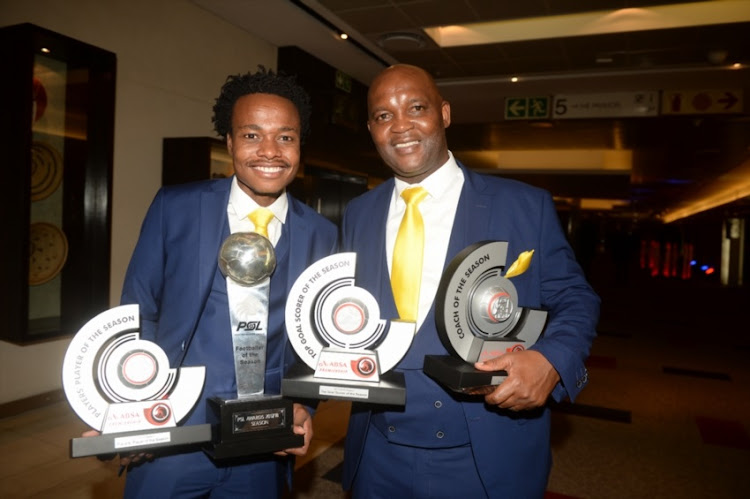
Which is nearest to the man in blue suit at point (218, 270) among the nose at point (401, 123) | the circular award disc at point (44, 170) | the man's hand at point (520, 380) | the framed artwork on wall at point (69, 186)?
the nose at point (401, 123)

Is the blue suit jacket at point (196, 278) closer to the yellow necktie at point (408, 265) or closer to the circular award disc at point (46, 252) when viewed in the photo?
the yellow necktie at point (408, 265)

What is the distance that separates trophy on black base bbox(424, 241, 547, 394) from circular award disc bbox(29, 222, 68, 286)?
3.88 metres

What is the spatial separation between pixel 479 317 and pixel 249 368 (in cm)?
59

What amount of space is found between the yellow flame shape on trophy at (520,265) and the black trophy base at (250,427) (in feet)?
2.16

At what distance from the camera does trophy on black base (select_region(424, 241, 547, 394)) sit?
4.03 feet

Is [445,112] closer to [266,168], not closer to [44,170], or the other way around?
[266,168]

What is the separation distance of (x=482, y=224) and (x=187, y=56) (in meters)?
4.51

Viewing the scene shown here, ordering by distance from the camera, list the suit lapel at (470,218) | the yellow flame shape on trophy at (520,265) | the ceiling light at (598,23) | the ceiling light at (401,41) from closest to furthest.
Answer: the yellow flame shape on trophy at (520,265)
the suit lapel at (470,218)
the ceiling light at (598,23)
the ceiling light at (401,41)

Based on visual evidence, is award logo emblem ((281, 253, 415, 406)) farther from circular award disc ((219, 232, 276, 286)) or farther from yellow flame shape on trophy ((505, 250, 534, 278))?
yellow flame shape on trophy ((505, 250, 534, 278))

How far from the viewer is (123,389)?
1202 mm

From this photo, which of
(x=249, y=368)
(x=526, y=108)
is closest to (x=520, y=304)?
(x=249, y=368)

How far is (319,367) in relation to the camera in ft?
4.31

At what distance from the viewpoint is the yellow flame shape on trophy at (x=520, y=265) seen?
1341 mm

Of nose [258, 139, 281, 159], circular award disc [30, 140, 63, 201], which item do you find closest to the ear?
nose [258, 139, 281, 159]
